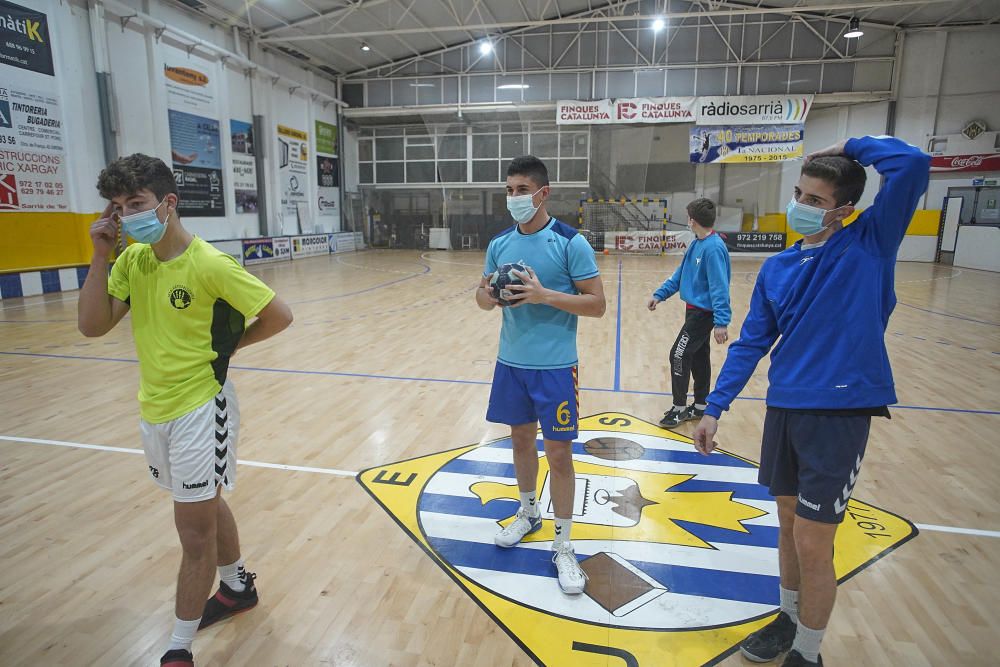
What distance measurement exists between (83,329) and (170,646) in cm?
116

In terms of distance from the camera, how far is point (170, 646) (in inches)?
81.3

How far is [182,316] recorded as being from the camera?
1953mm

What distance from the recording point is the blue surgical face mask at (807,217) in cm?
184

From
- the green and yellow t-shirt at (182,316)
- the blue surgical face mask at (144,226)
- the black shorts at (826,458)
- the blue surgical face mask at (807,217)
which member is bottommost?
the black shorts at (826,458)

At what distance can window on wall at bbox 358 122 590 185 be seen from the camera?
2253 cm

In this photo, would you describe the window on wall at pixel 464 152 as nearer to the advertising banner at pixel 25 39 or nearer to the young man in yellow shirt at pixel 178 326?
the advertising banner at pixel 25 39

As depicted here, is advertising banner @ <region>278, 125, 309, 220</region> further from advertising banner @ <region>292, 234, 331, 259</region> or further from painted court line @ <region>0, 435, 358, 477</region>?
painted court line @ <region>0, 435, 358, 477</region>

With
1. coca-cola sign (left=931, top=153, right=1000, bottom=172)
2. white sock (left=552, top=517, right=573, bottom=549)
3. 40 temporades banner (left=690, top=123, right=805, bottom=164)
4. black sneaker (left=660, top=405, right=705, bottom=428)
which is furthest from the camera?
40 temporades banner (left=690, top=123, right=805, bottom=164)

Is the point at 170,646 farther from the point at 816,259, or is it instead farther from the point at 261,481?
the point at 816,259

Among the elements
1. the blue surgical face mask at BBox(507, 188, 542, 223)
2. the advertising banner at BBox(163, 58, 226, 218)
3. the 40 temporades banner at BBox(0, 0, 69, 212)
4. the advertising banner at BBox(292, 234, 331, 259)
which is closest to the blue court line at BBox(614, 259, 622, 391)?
the blue surgical face mask at BBox(507, 188, 542, 223)

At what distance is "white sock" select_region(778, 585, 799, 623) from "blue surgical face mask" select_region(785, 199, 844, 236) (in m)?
1.31

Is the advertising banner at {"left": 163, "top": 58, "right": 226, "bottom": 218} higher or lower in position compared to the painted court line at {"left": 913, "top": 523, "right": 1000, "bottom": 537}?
higher

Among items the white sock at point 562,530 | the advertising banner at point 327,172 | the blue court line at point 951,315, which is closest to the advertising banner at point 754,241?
the blue court line at point 951,315

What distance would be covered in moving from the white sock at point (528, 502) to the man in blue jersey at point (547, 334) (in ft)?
1.03
